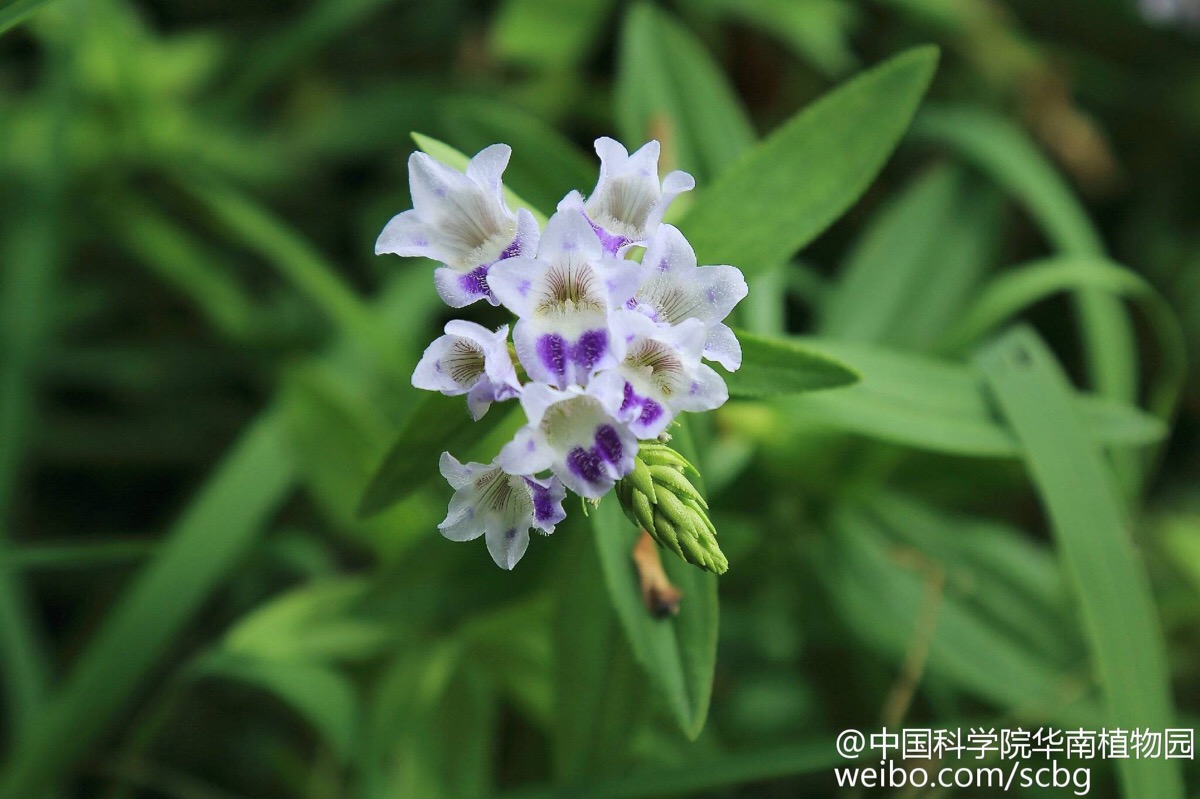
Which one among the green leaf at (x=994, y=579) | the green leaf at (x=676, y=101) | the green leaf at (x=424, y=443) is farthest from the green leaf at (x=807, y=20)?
the green leaf at (x=424, y=443)

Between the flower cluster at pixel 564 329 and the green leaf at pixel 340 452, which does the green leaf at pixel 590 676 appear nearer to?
the green leaf at pixel 340 452

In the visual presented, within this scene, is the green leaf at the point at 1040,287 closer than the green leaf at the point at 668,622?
No

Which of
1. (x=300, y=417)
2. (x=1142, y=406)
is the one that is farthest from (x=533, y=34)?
(x=1142, y=406)

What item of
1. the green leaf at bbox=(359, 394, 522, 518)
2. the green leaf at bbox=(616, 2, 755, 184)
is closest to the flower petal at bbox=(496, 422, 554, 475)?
the green leaf at bbox=(359, 394, 522, 518)

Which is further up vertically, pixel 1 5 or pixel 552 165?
pixel 552 165

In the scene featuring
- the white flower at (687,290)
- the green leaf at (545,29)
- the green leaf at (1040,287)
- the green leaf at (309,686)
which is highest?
the green leaf at (545,29)

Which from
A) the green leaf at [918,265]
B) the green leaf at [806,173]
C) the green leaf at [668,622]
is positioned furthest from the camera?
the green leaf at [918,265]

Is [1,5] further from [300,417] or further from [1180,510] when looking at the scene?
[1180,510]
